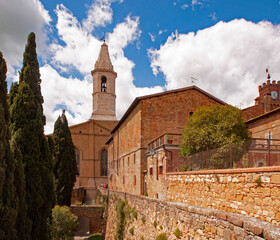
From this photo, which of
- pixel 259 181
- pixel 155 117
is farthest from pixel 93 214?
pixel 259 181

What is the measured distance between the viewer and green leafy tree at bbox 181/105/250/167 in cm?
1202

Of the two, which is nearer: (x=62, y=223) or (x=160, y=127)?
(x=62, y=223)

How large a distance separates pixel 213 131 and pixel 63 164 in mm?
16395

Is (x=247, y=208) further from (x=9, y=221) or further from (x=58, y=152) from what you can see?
(x=58, y=152)

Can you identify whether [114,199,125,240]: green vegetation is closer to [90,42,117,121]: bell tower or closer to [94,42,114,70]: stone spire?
[90,42,117,121]: bell tower

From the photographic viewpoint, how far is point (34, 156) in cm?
1198

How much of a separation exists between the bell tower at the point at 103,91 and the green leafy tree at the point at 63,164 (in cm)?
1876

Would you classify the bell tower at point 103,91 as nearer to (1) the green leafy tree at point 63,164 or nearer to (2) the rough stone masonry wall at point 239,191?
(1) the green leafy tree at point 63,164

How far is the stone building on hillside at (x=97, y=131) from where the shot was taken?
42250 millimetres

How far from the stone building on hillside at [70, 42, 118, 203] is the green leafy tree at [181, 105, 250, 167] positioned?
104 feet

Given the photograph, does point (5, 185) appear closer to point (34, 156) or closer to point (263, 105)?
point (34, 156)

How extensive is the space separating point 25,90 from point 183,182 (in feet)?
28.5

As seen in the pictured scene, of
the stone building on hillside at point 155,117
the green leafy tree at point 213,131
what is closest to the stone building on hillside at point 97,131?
the stone building on hillside at point 155,117

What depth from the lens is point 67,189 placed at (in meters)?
23.4
